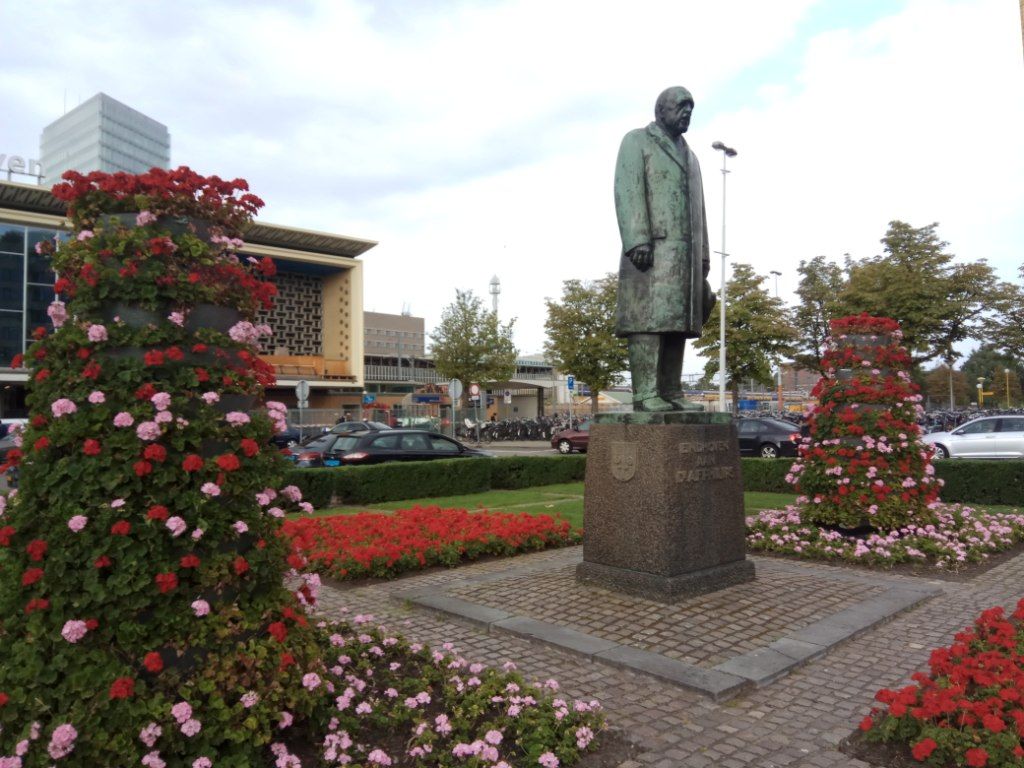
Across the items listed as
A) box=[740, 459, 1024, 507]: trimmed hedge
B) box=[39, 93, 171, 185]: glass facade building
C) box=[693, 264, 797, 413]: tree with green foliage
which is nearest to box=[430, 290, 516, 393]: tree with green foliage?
box=[693, 264, 797, 413]: tree with green foliage

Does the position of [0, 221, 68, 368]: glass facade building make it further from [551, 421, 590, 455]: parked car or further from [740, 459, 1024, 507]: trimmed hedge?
[740, 459, 1024, 507]: trimmed hedge

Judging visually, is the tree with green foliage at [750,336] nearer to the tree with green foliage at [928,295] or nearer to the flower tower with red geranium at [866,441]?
the tree with green foliage at [928,295]

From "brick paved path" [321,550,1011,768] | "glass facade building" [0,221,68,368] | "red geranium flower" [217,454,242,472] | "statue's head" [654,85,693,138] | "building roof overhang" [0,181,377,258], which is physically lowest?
"brick paved path" [321,550,1011,768]

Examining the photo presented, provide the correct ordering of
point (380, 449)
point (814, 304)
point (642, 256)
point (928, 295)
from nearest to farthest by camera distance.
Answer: point (642, 256)
point (380, 449)
point (928, 295)
point (814, 304)

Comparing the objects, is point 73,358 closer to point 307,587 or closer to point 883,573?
point 307,587

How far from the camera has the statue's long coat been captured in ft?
20.7

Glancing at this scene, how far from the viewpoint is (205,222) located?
3473 millimetres

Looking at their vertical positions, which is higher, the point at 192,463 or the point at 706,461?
the point at 192,463

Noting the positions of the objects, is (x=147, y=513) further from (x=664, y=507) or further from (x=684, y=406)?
(x=684, y=406)

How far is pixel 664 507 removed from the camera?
19.1 ft

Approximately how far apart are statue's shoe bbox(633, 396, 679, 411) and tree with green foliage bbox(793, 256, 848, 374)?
87.4 feet

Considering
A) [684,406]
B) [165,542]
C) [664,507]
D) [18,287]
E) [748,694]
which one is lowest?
[748,694]

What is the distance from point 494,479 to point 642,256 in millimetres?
10793

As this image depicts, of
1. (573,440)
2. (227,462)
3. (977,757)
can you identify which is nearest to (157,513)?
(227,462)
